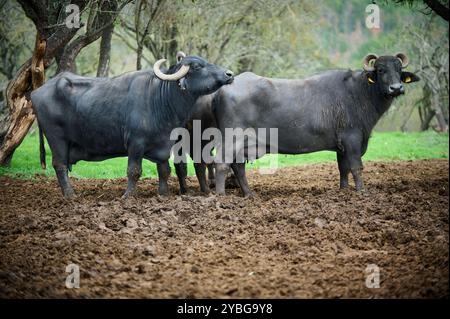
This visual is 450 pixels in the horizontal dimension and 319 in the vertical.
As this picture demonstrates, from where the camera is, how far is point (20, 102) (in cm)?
1363

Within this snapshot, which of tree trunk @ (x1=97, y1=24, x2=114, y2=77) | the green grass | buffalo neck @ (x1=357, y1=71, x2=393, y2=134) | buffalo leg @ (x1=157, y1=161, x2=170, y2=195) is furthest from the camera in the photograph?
tree trunk @ (x1=97, y1=24, x2=114, y2=77)

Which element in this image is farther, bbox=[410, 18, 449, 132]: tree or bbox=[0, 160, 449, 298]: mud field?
bbox=[410, 18, 449, 132]: tree

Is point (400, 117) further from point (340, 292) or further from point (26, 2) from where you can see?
point (340, 292)

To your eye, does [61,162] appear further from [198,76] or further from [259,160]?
[259,160]

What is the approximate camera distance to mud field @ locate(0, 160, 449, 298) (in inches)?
235

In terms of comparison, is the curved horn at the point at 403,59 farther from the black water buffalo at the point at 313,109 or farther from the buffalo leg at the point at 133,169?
the buffalo leg at the point at 133,169

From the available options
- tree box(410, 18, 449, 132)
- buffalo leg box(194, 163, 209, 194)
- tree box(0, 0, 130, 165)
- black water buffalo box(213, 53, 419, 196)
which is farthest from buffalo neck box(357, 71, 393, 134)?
tree box(410, 18, 449, 132)

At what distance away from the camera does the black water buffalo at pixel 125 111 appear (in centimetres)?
1030

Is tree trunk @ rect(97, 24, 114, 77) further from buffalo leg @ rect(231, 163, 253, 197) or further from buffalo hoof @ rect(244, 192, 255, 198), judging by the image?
buffalo hoof @ rect(244, 192, 255, 198)

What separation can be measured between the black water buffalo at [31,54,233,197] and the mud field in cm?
87

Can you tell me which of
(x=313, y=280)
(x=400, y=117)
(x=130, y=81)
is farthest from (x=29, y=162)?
(x=400, y=117)

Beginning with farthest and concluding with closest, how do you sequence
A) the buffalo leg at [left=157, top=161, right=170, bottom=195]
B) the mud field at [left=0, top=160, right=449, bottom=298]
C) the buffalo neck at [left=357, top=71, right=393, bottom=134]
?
the buffalo neck at [left=357, top=71, right=393, bottom=134], the buffalo leg at [left=157, top=161, right=170, bottom=195], the mud field at [left=0, top=160, right=449, bottom=298]

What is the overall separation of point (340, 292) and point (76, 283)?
2657mm

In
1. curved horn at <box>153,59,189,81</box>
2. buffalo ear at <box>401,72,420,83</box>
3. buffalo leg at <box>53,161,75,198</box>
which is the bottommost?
buffalo leg at <box>53,161,75,198</box>
